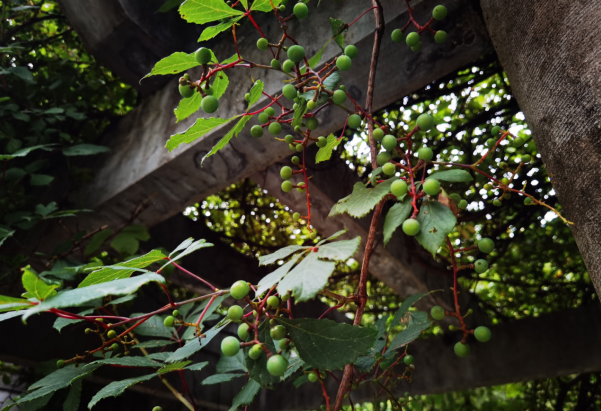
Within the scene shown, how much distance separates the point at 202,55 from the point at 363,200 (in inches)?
16.6

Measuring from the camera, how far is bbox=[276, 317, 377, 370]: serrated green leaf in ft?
2.05

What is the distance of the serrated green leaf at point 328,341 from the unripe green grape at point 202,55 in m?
0.52

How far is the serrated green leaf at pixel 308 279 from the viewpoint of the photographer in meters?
0.51

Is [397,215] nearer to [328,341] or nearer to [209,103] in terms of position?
[328,341]

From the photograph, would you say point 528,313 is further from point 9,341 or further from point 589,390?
point 9,341

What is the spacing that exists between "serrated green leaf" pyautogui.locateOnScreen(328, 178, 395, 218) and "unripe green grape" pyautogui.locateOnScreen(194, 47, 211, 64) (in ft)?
1.29

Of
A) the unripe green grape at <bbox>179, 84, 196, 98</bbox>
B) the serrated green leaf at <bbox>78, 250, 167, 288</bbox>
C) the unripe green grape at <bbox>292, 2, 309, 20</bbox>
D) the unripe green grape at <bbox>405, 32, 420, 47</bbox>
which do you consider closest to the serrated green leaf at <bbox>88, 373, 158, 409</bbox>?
the serrated green leaf at <bbox>78, 250, 167, 288</bbox>

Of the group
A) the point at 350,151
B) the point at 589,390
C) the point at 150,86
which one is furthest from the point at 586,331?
the point at 150,86

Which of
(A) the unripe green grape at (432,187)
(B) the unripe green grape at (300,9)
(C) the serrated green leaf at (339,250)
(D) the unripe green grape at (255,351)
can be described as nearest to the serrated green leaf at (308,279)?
(C) the serrated green leaf at (339,250)

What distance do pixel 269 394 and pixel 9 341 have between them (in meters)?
2.08

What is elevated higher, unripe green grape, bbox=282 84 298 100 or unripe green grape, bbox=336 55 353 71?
unripe green grape, bbox=336 55 353 71

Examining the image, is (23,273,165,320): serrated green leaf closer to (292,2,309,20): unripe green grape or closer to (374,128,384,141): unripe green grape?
(374,128,384,141): unripe green grape

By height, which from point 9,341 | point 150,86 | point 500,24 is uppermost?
point 150,86

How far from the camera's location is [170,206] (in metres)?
1.94
